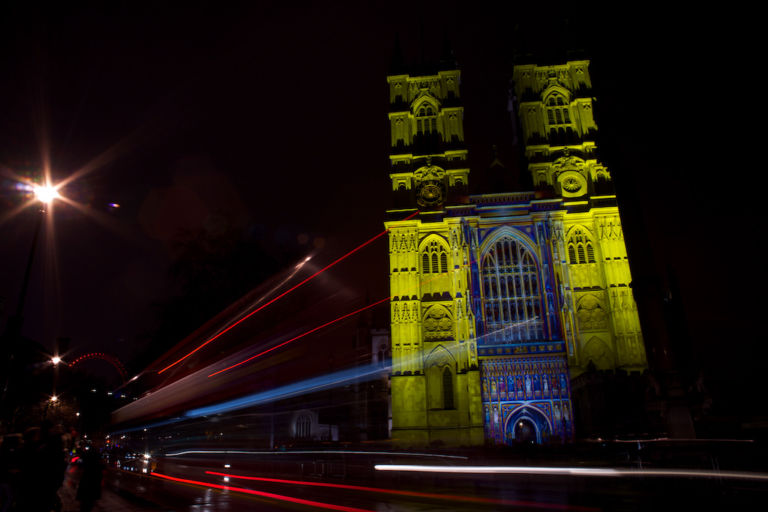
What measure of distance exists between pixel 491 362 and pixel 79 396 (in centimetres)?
5802

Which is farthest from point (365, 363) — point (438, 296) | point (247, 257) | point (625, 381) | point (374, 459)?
point (374, 459)

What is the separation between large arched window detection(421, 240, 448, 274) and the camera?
120 feet

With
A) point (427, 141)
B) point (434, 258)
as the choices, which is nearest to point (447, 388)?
point (434, 258)

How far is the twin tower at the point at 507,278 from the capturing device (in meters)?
32.2

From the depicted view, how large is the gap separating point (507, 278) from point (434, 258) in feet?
19.0

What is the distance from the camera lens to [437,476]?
582 inches

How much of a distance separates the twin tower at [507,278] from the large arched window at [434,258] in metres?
0.10

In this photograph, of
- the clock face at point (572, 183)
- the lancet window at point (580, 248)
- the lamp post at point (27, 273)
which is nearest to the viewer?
the lamp post at point (27, 273)

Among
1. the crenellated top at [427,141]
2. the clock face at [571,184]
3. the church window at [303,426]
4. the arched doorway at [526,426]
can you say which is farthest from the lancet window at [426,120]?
the church window at [303,426]

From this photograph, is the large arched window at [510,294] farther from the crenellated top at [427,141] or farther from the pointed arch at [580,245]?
the crenellated top at [427,141]

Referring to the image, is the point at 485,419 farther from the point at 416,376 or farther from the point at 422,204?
the point at 422,204

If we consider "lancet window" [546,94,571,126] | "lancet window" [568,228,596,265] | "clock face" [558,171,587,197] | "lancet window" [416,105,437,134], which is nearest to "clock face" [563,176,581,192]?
"clock face" [558,171,587,197]

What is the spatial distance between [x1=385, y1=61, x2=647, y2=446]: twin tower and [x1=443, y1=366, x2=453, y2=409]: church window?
0.24 ft

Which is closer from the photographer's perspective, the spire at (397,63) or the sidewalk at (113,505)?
the sidewalk at (113,505)
